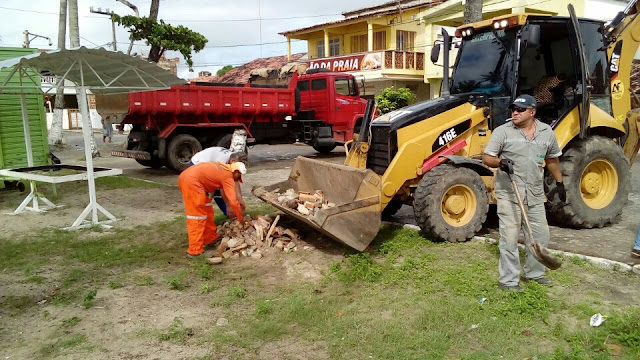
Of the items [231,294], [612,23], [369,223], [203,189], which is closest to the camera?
[231,294]

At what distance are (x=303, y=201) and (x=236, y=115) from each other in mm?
7585

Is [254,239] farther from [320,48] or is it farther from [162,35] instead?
[320,48]

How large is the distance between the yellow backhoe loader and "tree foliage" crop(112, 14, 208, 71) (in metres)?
12.0

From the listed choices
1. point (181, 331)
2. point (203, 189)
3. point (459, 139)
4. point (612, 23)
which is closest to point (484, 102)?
point (459, 139)

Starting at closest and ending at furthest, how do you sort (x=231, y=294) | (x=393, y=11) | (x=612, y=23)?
(x=231, y=294) → (x=612, y=23) → (x=393, y=11)

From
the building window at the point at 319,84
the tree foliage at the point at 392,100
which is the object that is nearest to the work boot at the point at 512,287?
the building window at the point at 319,84

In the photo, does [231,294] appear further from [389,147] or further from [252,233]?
[389,147]

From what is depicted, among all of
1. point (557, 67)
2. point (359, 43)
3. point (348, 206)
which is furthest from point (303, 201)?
point (359, 43)

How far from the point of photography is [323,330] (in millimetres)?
3787

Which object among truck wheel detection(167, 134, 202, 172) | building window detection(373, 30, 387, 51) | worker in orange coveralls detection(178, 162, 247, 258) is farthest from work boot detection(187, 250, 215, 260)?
building window detection(373, 30, 387, 51)

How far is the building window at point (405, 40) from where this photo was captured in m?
24.0

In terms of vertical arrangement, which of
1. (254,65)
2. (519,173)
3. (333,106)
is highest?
(254,65)

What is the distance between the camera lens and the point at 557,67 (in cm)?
613

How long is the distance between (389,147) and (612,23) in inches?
140
